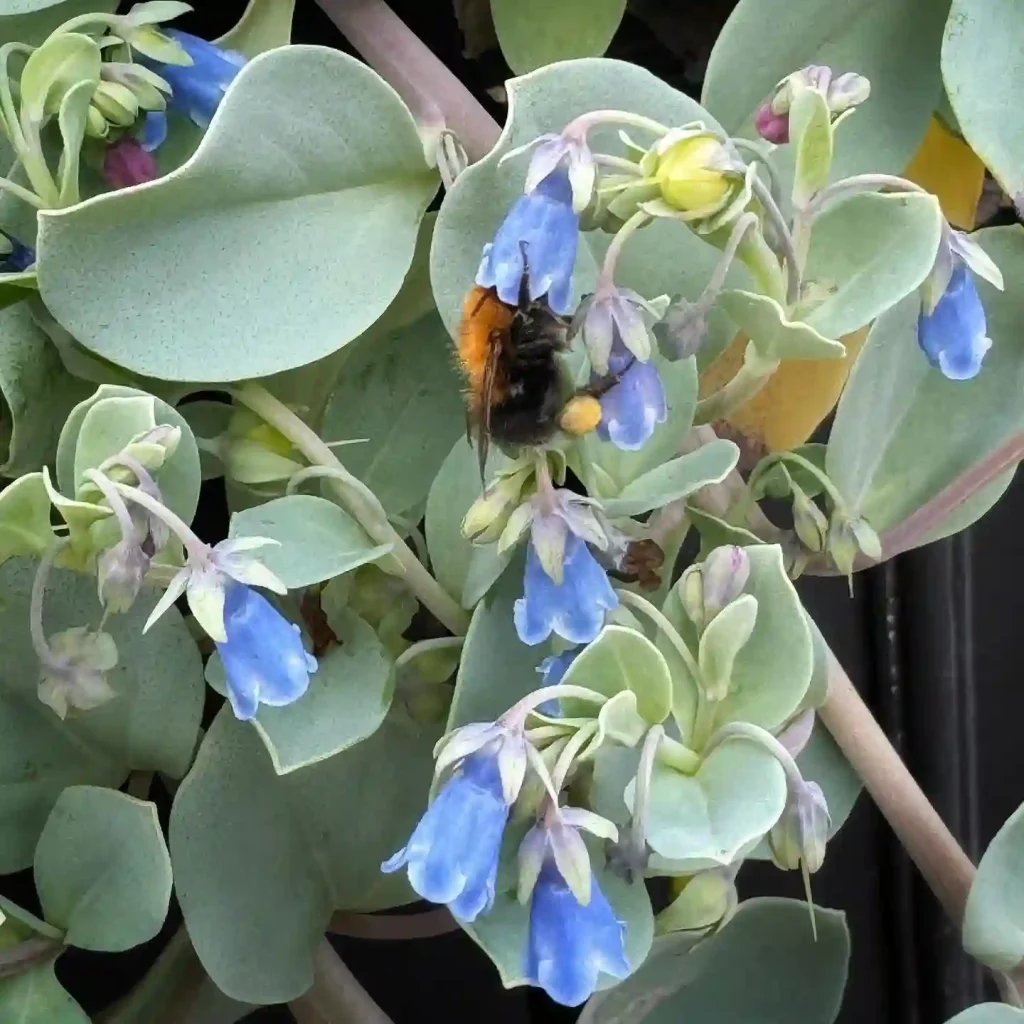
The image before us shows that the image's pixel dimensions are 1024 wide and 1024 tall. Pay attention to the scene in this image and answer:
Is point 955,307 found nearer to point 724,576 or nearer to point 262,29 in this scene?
point 724,576

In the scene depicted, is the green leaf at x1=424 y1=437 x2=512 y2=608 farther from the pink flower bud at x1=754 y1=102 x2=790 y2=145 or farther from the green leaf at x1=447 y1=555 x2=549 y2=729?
the pink flower bud at x1=754 y1=102 x2=790 y2=145

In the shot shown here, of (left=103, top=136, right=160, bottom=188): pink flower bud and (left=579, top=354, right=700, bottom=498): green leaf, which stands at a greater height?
(left=103, top=136, right=160, bottom=188): pink flower bud

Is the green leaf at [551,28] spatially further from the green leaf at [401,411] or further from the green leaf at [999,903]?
the green leaf at [999,903]

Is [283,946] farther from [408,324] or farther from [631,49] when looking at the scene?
[631,49]

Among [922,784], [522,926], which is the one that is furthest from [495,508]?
[922,784]

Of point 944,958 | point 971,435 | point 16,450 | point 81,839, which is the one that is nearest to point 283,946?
point 81,839

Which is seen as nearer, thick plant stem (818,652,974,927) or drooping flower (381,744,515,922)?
drooping flower (381,744,515,922)

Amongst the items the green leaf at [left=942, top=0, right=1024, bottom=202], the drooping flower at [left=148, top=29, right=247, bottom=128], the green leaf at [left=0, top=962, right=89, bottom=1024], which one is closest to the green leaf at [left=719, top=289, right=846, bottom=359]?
the green leaf at [left=942, top=0, right=1024, bottom=202]

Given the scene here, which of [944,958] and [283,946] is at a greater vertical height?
[283,946]
